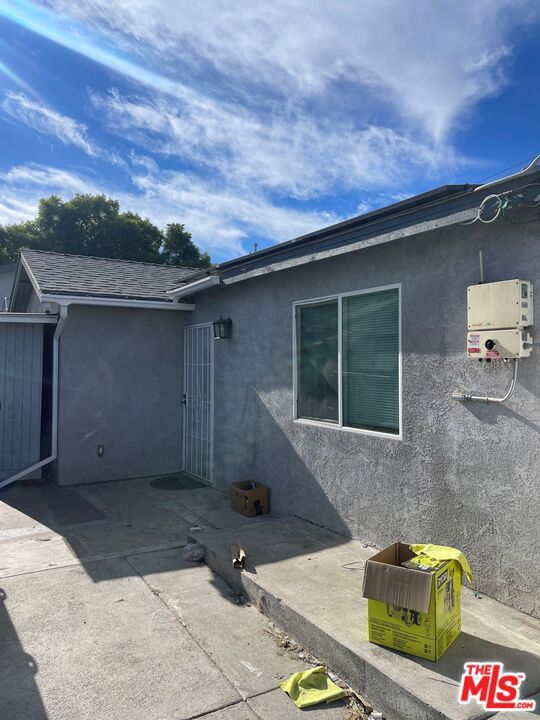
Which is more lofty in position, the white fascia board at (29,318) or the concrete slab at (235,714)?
the white fascia board at (29,318)

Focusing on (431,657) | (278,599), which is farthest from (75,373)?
(431,657)

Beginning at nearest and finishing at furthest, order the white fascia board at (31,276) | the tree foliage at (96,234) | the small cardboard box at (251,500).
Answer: the small cardboard box at (251,500) < the white fascia board at (31,276) < the tree foliage at (96,234)

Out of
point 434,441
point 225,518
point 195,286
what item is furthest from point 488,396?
point 195,286

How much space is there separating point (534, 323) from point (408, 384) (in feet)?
3.84

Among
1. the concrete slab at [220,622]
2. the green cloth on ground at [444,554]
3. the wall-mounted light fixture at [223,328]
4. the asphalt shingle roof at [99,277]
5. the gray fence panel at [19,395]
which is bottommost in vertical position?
the concrete slab at [220,622]

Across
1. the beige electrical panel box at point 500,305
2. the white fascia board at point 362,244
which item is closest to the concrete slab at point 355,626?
the beige electrical panel box at point 500,305

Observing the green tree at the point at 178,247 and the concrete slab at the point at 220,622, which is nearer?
the concrete slab at the point at 220,622

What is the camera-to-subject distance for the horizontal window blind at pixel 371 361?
4.28 metres

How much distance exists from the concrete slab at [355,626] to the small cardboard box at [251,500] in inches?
40.0

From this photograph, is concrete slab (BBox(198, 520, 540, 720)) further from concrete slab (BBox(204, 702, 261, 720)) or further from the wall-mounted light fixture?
the wall-mounted light fixture

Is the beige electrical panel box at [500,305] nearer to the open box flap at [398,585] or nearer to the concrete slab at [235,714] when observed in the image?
the open box flap at [398,585]

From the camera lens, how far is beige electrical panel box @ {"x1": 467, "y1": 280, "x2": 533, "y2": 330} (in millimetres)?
3088

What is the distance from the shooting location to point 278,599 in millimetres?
3432

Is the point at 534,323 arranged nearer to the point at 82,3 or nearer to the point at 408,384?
the point at 408,384
